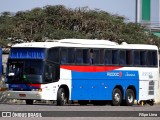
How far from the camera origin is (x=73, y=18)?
56750mm

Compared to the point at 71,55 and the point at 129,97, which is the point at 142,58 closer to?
the point at 129,97

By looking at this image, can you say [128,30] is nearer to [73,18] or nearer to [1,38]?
[73,18]

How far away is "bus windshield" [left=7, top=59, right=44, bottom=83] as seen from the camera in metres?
31.7

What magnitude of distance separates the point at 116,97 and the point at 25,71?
603 cm

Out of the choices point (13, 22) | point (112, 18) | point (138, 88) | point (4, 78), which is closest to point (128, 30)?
point (112, 18)

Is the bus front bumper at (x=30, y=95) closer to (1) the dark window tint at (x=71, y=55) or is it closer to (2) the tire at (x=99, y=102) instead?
(1) the dark window tint at (x=71, y=55)

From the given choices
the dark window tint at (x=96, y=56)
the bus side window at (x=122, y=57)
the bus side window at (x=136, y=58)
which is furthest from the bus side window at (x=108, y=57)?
the bus side window at (x=136, y=58)

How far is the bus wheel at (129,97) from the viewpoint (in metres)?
36.0

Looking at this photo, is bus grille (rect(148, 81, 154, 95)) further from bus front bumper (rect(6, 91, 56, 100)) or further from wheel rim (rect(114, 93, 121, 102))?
bus front bumper (rect(6, 91, 56, 100))

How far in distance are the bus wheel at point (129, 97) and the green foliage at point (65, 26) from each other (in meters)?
19.2

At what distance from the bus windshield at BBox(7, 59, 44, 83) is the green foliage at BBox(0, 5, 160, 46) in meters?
22.5

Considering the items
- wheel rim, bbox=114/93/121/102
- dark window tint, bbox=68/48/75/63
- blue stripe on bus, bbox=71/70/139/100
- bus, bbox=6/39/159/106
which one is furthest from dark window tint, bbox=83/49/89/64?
wheel rim, bbox=114/93/121/102

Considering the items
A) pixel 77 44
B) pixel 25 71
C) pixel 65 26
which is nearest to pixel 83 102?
pixel 77 44

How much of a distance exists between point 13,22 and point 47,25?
3.62 m
